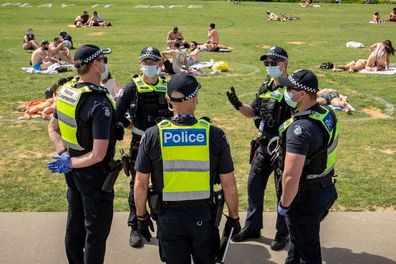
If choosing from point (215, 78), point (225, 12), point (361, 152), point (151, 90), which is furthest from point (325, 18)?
point (151, 90)

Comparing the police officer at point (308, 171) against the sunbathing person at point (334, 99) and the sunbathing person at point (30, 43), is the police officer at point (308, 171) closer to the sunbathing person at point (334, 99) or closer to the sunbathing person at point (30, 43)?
the sunbathing person at point (334, 99)

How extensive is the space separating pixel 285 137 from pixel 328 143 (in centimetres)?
39

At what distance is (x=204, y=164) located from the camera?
409 centimetres

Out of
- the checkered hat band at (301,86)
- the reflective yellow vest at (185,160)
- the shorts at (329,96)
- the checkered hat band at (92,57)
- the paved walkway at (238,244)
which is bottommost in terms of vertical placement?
the paved walkway at (238,244)

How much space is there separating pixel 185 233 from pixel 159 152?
69 cm

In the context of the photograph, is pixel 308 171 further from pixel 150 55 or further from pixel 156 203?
pixel 150 55

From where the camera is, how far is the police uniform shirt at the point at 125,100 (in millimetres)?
6316

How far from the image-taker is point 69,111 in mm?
4605

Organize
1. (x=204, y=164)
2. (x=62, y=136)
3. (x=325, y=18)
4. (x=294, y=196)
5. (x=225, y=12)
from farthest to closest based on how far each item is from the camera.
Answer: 1. (x=225, y=12)
2. (x=325, y=18)
3. (x=62, y=136)
4. (x=294, y=196)
5. (x=204, y=164)

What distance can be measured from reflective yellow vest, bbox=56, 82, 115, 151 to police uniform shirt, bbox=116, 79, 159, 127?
61.2 inches

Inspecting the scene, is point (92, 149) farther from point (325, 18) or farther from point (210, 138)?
point (325, 18)

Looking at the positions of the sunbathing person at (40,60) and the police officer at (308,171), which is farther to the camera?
the sunbathing person at (40,60)

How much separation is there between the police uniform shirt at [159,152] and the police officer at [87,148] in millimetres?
571

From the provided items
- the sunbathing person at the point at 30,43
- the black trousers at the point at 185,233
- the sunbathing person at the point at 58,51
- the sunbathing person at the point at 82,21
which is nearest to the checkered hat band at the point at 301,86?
the black trousers at the point at 185,233
